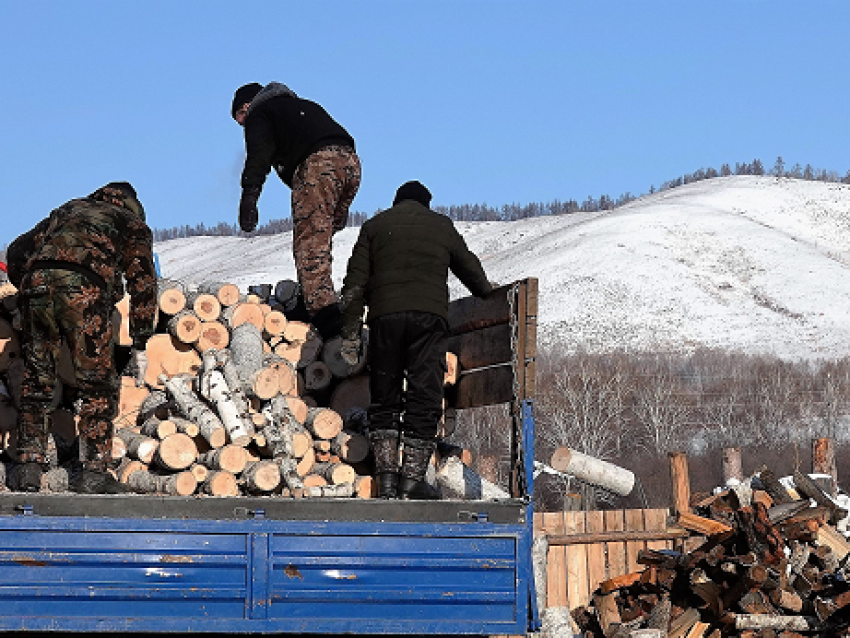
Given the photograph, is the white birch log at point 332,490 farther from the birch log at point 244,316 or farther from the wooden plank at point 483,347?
the birch log at point 244,316

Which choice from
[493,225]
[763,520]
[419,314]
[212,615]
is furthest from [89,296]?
[493,225]

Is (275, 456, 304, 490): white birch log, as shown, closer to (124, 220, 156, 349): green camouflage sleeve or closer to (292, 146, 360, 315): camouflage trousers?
(124, 220, 156, 349): green camouflage sleeve

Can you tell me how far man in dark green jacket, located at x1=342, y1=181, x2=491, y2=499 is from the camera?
6668 mm

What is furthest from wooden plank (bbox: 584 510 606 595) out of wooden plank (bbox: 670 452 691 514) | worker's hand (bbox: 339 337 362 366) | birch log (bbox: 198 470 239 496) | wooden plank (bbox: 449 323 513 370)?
birch log (bbox: 198 470 239 496)

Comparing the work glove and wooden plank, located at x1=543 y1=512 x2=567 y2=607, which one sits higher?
the work glove

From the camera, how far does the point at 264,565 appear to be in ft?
17.1

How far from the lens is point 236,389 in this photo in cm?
783

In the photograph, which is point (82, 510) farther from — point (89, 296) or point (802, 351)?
point (802, 351)

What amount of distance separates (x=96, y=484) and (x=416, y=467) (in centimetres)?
166

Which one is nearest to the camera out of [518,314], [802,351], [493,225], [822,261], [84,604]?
[84,604]

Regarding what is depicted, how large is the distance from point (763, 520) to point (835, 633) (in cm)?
112

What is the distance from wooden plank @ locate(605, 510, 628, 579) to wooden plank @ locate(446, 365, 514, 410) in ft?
18.8

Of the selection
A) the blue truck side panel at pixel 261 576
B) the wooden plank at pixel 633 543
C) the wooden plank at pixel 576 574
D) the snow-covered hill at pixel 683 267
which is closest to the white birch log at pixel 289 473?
the blue truck side panel at pixel 261 576

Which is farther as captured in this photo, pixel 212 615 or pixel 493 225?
pixel 493 225
